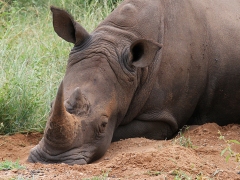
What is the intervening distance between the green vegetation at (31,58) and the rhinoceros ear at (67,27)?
99cm

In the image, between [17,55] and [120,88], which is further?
[17,55]

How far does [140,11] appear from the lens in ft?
24.1

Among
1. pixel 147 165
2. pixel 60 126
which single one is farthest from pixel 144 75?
pixel 147 165

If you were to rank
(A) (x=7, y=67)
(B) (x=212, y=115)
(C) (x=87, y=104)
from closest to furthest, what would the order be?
(C) (x=87, y=104) → (B) (x=212, y=115) → (A) (x=7, y=67)

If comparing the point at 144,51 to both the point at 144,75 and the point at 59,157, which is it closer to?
the point at 144,75

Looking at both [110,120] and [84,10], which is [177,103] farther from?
[84,10]

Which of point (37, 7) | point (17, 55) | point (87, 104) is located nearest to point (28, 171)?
point (87, 104)

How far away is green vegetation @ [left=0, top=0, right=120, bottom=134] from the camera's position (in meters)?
7.73

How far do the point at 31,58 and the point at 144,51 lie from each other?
9.26 ft

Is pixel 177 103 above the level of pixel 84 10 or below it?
below

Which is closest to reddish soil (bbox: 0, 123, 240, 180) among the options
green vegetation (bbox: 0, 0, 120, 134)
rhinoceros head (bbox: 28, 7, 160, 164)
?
rhinoceros head (bbox: 28, 7, 160, 164)

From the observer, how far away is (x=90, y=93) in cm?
652

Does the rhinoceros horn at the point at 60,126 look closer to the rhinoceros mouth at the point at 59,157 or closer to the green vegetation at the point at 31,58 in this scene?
the rhinoceros mouth at the point at 59,157

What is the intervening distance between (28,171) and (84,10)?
586 centimetres
